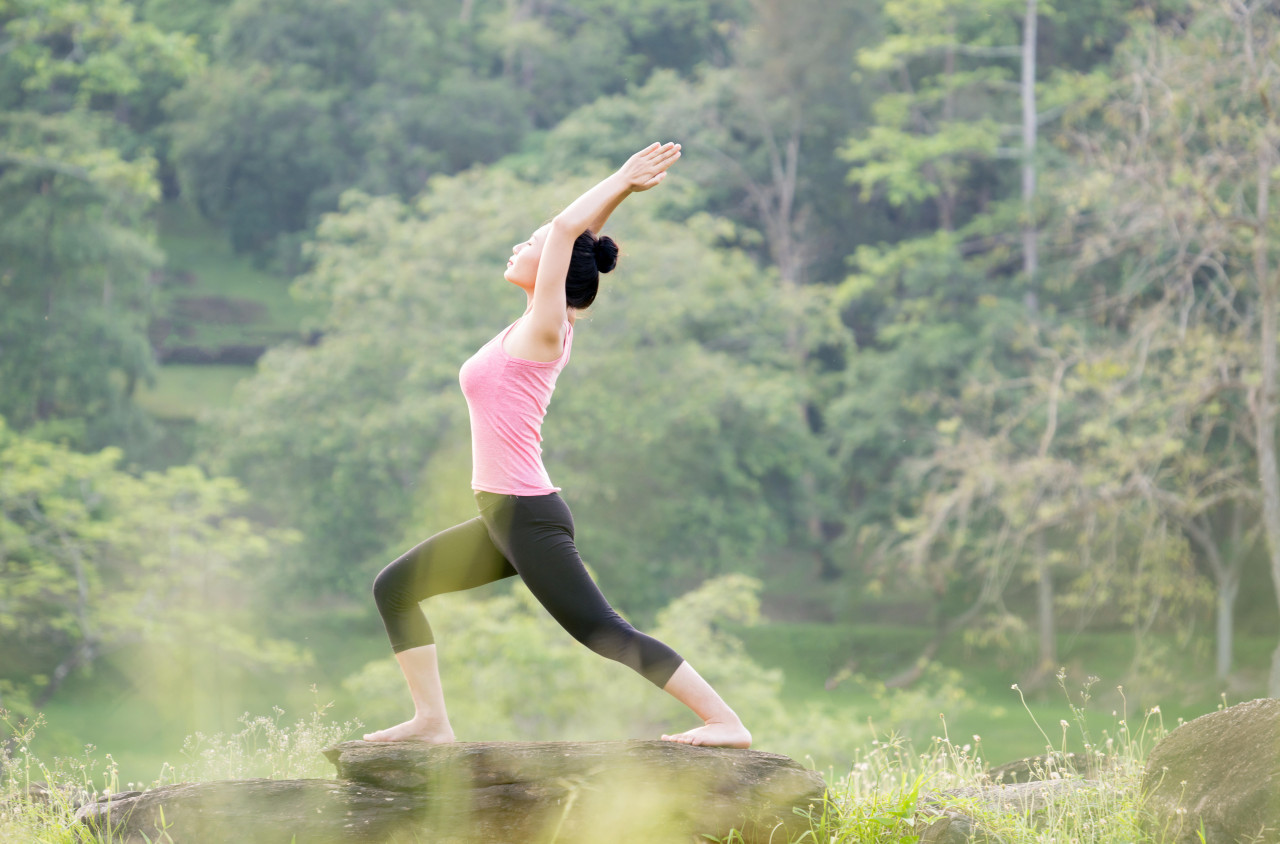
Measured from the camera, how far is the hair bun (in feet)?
11.3

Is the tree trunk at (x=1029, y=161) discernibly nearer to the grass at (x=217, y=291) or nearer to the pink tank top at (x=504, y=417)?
the grass at (x=217, y=291)

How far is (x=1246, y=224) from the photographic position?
1208 cm

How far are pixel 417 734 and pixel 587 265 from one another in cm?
149

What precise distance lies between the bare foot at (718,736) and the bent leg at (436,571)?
69 centimetres

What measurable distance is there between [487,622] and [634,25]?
2319 centimetres

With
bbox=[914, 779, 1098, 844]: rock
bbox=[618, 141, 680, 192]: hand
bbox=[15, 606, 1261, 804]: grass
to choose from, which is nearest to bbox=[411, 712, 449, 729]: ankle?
bbox=[914, 779, 1098, 844]: rock

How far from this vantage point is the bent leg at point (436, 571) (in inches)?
136

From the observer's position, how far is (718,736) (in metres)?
3.39

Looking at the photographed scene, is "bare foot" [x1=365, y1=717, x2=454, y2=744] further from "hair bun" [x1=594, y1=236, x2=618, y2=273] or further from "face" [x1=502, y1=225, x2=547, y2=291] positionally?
"hair bun" [x1=594, y1=236, x2=618, y2=273]

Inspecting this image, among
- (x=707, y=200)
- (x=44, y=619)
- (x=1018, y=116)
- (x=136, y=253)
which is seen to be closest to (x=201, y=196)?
(x=136, y=253)

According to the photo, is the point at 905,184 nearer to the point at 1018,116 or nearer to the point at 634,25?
the point at 1018,116

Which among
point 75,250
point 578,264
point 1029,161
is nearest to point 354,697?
point 75,250

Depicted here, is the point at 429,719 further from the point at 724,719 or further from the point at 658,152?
the point at 658,152

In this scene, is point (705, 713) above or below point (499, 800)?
above
